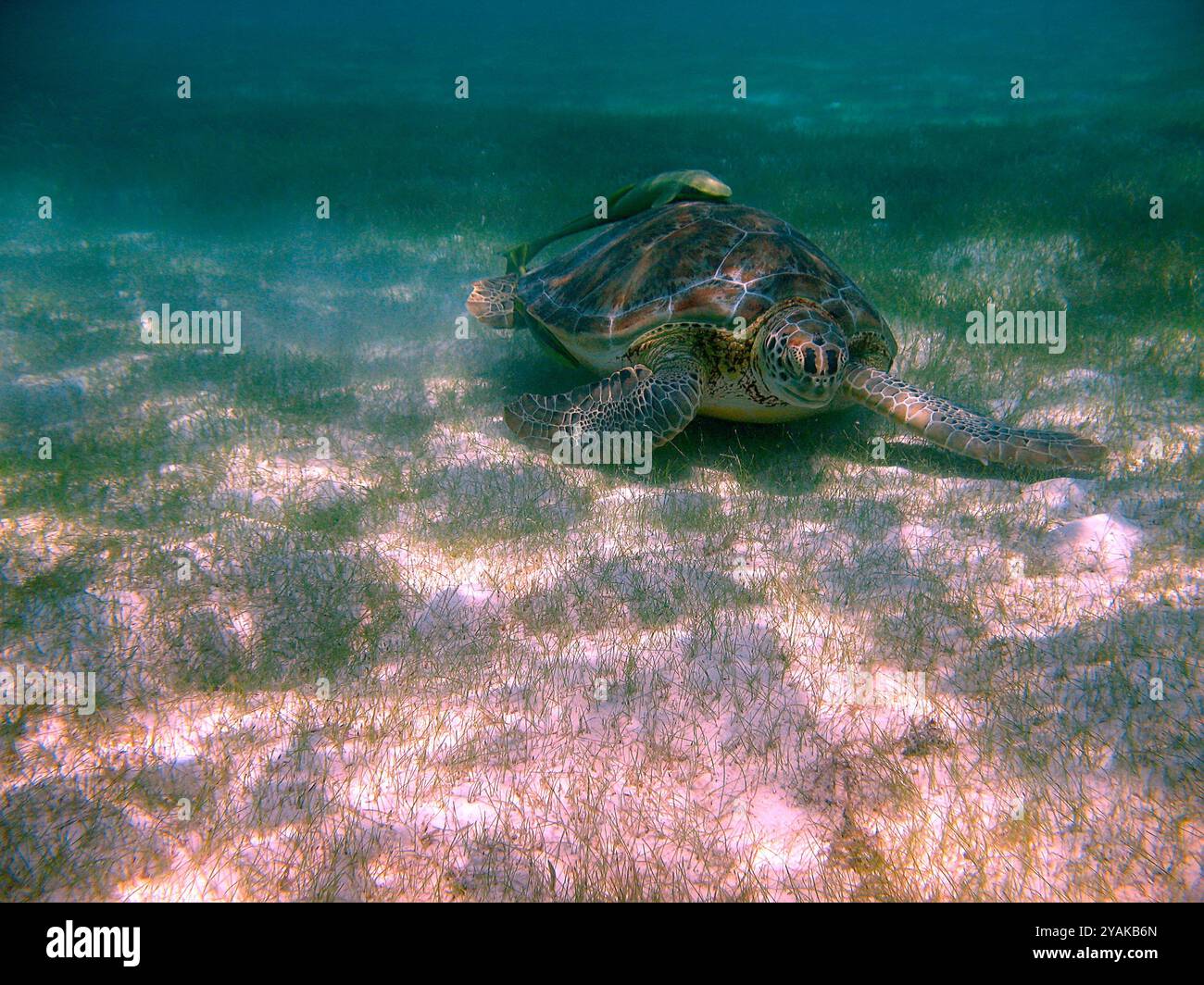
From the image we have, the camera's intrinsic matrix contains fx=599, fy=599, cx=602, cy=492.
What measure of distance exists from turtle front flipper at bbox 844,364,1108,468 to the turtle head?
30 cm

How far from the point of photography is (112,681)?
10.6 feet

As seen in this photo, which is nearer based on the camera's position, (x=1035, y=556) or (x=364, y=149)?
(x=1035, y=556)

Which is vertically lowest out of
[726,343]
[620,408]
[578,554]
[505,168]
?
Result: [578,554]

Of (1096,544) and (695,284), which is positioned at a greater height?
(695,284)

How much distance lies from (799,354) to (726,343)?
865 mm

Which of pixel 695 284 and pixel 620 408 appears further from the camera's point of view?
pixel 695 284

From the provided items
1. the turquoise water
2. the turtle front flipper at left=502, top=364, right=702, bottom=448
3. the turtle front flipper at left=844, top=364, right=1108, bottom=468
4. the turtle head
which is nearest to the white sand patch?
the turquoise water

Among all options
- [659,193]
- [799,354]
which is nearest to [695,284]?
[799,354]

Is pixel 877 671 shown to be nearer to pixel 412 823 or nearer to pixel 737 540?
pixel 737 540

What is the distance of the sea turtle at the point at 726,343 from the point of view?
4910mm

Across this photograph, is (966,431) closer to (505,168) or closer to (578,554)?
(578,554)

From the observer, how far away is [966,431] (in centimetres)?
491
